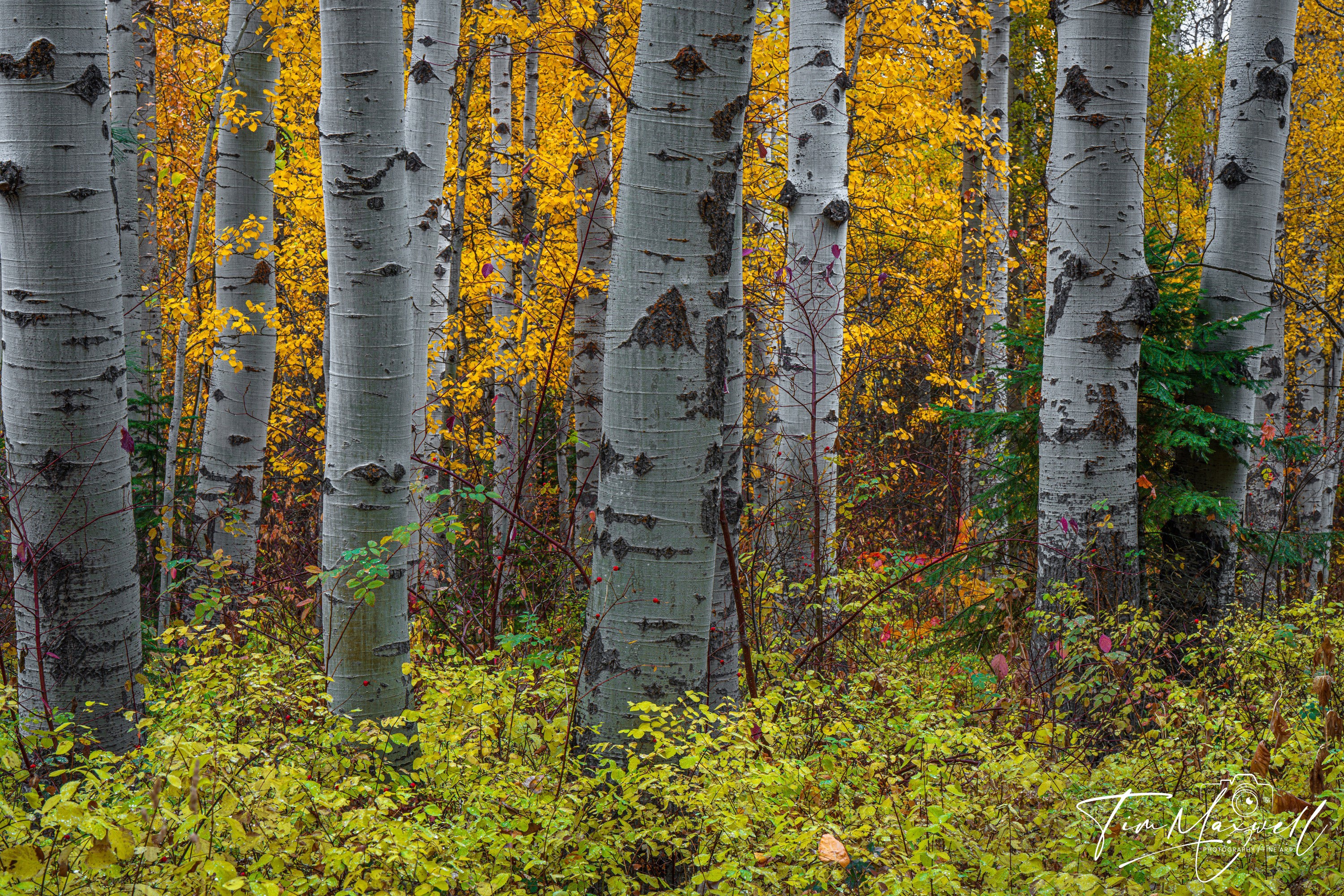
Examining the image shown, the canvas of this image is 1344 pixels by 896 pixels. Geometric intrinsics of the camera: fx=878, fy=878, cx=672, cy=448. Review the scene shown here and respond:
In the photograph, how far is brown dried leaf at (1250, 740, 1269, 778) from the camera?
2.34 metres

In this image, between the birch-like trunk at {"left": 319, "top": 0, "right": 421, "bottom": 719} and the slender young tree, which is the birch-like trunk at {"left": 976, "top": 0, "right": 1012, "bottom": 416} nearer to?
the slender young tree

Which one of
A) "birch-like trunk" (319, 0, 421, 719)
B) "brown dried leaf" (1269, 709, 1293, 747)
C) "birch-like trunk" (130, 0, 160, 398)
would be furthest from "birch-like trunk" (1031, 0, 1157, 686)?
"birch-like trunk" (130, 0, 160, 398)

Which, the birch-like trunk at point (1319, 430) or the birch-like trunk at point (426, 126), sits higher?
the birch-like trunk at point (426, 126)

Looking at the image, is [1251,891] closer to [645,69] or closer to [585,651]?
[585,651]

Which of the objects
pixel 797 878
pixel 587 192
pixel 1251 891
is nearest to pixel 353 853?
pixel 797 878

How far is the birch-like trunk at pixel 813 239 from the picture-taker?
5.40m

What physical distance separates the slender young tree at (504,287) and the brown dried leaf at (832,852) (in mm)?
4424

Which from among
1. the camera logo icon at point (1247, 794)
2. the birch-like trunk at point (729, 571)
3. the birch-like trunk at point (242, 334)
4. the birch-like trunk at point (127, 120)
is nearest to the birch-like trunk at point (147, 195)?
the birch-like trunk at point (127, 120)

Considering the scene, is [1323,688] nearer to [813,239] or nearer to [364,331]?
[364,331]

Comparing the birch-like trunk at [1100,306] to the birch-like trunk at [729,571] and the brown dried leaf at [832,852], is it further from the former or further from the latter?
the brown dried leaf at [832,852]

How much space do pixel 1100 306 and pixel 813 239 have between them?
82.4 inches

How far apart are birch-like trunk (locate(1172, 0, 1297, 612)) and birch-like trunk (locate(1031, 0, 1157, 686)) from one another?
1049 millimetres

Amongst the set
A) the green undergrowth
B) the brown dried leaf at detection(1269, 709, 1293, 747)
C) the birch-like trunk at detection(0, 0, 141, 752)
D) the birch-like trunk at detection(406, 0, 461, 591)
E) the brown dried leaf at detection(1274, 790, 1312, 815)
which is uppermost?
the birch-like trunk at detection(406, 0, 461, 591)

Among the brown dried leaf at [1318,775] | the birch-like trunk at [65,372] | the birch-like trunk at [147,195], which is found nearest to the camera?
the brown dried leaf at [1318,775]
